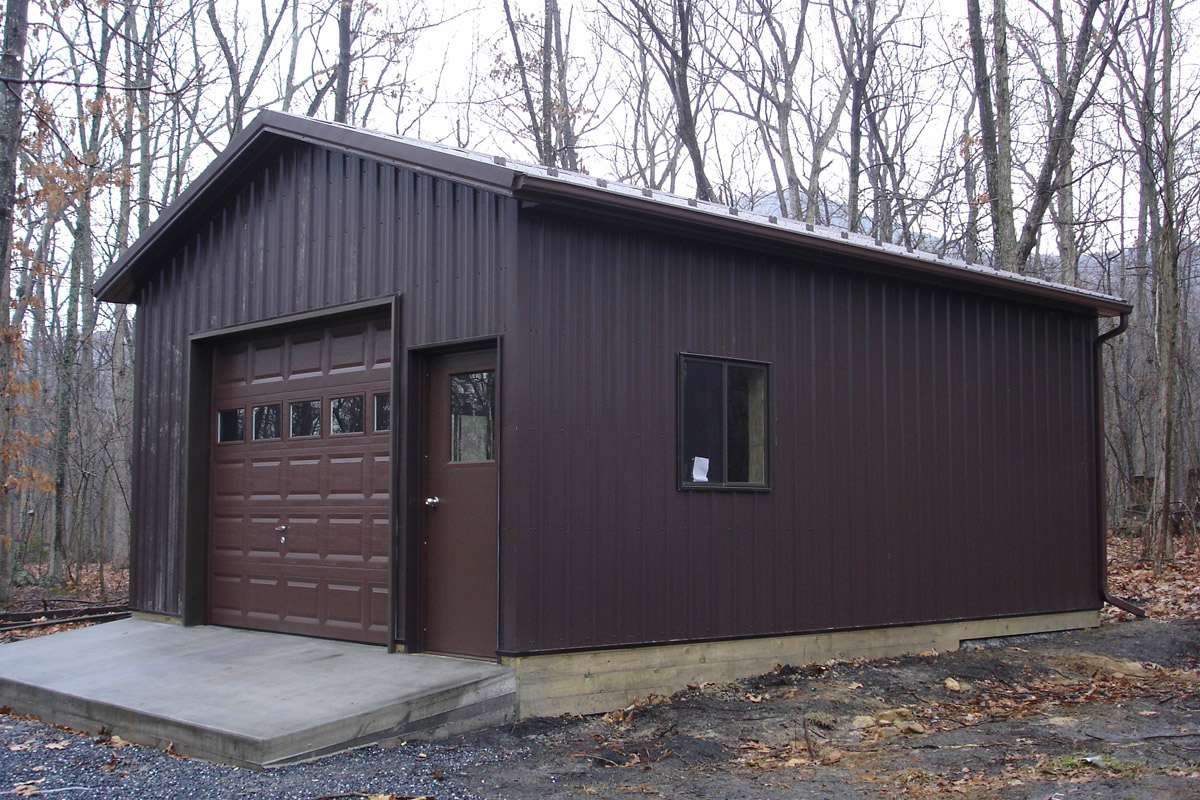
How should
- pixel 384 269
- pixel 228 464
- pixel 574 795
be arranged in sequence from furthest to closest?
pixel 228 464
pixel 384 269
pixel 574 795

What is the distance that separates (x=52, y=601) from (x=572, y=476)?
9.23 meters

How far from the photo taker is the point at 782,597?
28.1 feet

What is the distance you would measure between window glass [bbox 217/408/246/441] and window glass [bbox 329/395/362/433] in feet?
4.59

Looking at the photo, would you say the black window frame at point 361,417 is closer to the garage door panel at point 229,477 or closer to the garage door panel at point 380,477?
the garage door panel at point 380,477

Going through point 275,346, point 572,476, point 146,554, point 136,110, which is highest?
point 136,110

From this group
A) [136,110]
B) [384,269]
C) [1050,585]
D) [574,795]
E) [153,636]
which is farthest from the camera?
[136,110]

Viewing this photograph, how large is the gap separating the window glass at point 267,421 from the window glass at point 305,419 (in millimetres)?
250

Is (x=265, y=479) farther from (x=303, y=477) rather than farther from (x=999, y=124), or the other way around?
(x=999, y=124)

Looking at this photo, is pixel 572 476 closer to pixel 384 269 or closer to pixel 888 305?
pixel 384 269

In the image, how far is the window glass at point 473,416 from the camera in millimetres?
7559

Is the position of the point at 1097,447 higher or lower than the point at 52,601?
higher

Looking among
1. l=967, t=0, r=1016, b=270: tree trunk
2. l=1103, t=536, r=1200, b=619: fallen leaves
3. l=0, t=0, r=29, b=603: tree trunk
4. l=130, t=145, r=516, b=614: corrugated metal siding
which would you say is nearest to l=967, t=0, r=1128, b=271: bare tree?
l=967, t=0, r=1016, b=270: tree trunk

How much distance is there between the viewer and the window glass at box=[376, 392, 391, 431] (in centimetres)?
841

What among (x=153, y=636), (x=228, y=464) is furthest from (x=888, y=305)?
(x=153, y=636)
